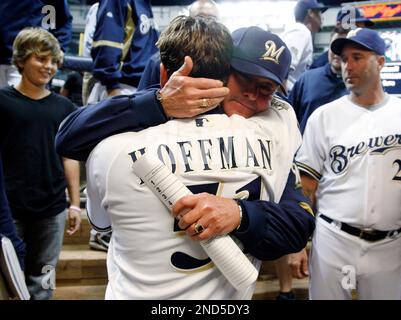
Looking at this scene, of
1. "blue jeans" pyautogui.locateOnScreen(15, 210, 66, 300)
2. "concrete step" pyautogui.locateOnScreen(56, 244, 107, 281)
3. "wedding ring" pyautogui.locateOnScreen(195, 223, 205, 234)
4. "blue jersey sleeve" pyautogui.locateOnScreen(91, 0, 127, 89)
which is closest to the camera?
"wedding ring" pyautogui.locateOnScreen(195, 223, 205, 234)

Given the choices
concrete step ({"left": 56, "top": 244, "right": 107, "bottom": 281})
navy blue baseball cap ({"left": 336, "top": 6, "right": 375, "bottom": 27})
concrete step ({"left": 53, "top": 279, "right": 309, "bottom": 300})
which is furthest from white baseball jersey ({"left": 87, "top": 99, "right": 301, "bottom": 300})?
navy blue baseball cap ({"left": 336, "top": 6, "right": 375, "bottom": 27})

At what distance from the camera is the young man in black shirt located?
6.46 ft

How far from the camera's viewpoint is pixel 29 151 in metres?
1.99

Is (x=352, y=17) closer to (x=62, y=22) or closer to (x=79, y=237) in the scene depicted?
(x=62, y=22)

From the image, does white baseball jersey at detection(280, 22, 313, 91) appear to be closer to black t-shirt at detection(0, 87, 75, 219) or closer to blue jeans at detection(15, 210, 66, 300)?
black t-shirt at detection(0, 87, 75, 219)

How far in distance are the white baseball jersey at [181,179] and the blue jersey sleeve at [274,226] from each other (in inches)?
1.9

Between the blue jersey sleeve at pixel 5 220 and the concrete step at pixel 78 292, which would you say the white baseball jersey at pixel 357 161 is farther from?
the blue jersey sleeve at pixel 5 220

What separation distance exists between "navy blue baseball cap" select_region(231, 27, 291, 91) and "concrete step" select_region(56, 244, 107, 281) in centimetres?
186

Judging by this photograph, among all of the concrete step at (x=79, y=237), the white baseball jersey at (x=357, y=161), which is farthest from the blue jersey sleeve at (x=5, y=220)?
the concrete step at (x=79, y=237)

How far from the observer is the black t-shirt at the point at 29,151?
1955 millimetres

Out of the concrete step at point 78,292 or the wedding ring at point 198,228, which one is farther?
the concrete step at point 78,292

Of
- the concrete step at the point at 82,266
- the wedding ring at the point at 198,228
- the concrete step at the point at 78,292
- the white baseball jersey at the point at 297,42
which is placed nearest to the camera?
the wedding ring at the point at 198,228

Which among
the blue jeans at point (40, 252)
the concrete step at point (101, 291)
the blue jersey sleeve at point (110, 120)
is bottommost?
the concrete step at point (101, 291)

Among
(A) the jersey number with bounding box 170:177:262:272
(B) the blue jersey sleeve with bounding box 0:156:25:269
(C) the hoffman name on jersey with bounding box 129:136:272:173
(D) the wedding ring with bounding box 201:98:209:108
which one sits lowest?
(B) the blue jersey sleeve with bounding box 0:156:25:269
